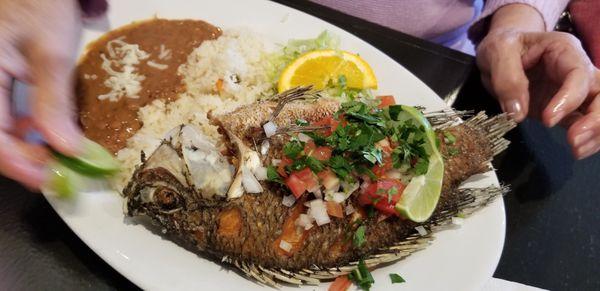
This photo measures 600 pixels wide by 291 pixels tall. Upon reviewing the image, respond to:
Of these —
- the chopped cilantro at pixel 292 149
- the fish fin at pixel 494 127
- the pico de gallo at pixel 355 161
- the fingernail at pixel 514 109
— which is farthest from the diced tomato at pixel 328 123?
the fingernail at pixel 514 109

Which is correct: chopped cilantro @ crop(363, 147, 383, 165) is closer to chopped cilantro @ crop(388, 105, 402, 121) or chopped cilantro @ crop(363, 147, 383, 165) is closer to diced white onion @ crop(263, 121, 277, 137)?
chopped cilantro @ crop(388, 105, 402, 121)

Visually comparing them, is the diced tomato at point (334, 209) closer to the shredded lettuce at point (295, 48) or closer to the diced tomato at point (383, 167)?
the diced tomato at point (383, 167)

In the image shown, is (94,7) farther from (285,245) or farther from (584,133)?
(584,133)

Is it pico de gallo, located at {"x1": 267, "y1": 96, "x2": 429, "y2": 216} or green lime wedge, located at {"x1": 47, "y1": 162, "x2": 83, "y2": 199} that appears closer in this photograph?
green lime wedge, located at {"x1": 47, "y1": 162, "x2": 83, "y2": 199}

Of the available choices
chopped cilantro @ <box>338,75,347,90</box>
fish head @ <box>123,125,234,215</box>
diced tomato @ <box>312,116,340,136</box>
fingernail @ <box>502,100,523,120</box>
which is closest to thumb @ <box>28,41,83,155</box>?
fish head @ <box>123,125,234,215</box>

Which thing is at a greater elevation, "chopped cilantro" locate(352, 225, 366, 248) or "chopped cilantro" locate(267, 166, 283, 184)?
"chopped cilantro" locate(267, 166, 283, 184)
